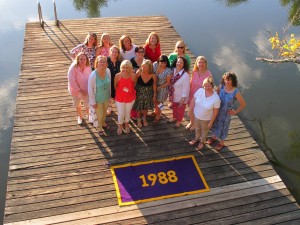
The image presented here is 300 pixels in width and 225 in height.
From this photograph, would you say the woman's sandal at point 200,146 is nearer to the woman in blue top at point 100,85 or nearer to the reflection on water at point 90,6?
the woman in blue top at point 100,85

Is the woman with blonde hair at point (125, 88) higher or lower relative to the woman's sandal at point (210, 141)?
higher

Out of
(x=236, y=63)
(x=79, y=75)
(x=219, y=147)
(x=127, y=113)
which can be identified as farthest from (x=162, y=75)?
(x=236, y=63)

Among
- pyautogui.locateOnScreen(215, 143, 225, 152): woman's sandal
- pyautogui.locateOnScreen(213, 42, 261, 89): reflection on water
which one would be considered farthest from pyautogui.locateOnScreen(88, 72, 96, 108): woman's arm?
pyautogui.locateOnScreen(213, 42, 261, 89): reflection on water

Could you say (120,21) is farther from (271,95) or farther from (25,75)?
(271,95)

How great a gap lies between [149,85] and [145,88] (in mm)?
86

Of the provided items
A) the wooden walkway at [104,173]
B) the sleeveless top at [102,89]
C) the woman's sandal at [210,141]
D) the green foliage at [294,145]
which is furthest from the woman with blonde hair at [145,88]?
the green foliage at [294,145]

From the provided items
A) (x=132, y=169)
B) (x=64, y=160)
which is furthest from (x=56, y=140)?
(x=132, y=169)

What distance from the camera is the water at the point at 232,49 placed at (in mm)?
7910

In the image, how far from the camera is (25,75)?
24.1 feet

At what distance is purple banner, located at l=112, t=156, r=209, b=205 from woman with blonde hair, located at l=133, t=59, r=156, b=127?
0.95m

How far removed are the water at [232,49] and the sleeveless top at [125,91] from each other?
3.22m

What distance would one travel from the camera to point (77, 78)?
202 inches

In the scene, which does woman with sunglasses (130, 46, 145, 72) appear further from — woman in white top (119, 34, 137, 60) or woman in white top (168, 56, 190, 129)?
woman in white top (168, 56, 190, 129)

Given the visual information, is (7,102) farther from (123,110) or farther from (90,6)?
(90,6)
